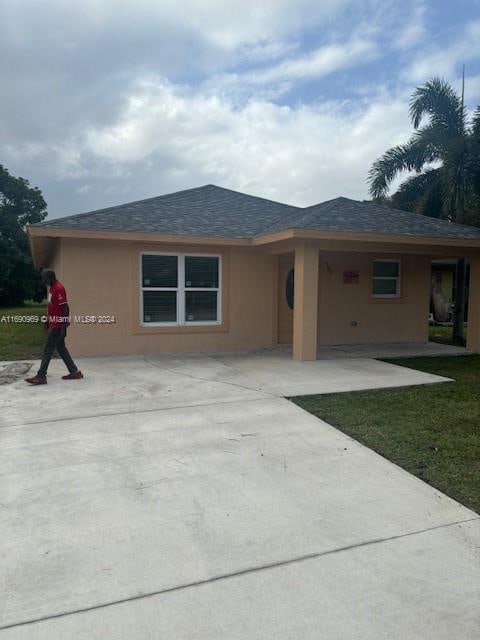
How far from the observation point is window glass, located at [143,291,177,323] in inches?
408

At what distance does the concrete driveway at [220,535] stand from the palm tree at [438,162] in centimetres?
1083

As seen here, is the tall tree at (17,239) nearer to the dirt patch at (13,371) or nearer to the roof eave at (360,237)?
the dirt patch at (13,371)

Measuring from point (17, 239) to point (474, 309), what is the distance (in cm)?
3299

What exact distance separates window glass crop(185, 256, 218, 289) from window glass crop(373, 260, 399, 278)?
4.43m

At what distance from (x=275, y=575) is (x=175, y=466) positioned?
→ 174 cm

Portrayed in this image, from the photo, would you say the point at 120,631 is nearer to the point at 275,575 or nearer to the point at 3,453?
the point at 275,575

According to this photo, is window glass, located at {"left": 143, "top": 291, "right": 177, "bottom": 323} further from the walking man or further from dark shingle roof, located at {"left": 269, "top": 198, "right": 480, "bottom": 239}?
the walking man

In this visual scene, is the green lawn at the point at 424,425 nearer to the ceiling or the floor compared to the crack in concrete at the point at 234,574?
nearer to the ceiling

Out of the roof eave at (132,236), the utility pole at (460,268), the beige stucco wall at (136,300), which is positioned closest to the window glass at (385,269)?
the utility pole at (460,268)

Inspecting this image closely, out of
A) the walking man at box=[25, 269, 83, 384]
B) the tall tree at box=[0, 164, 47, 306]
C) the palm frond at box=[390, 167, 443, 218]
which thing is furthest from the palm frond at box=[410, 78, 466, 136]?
the tall tree at box=[0, 164, 47, 306]

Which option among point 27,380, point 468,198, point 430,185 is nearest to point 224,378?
point 27,380

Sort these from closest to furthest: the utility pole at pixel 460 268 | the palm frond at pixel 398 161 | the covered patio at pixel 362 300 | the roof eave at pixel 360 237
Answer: the roof eave at pixel 360 237, the covered patio at pixel 362 300, the utility pole at pixel 460 268, the palm frond at pixel 398 161

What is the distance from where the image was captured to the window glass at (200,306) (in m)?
10.6

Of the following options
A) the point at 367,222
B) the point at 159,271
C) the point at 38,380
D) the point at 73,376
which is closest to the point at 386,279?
the point at 367,222
